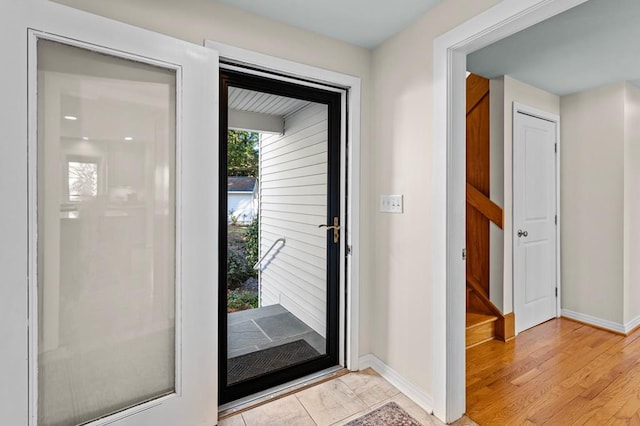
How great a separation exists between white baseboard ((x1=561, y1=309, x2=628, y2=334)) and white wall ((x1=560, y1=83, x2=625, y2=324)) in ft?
0.12

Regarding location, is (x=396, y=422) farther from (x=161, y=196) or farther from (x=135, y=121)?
(x=135, y=121)

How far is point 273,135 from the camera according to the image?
2365 mm

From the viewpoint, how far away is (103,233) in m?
1.41

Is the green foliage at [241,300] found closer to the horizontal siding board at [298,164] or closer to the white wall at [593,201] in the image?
the horizontal siding board at [298,164]

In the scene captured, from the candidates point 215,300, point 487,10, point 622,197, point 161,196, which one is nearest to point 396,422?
point 215,300

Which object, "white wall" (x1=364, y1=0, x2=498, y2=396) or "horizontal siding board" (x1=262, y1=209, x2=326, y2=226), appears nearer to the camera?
"white wall" (x1=364, y1=0, x2=498, y2=396)

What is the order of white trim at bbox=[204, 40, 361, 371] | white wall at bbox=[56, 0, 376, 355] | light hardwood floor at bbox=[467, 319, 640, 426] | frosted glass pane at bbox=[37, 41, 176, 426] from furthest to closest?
white trim at bbox=[204, 40, 361, 371]
light hardwood floor at bbox=[467, 319, 640, 426]
white wall at bbox=[56, 0, 376, 355]
frosted glass pane at bbox=[37, 41, 176, 426]

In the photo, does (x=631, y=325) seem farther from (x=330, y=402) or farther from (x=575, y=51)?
(x=330, y=402)

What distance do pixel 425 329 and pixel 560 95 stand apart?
307cm

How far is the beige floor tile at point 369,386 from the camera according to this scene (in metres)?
1.93

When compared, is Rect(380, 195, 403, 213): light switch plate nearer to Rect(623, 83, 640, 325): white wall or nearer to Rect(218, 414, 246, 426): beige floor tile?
Rect(218, 414, 246, 426): beige floor tile

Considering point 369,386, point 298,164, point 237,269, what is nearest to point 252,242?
point 237,269

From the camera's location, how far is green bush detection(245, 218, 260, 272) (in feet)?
8.17

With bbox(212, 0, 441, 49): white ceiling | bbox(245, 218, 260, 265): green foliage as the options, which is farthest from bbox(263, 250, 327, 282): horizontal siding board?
bbox(212, 0, 441, 49): white ceiling
